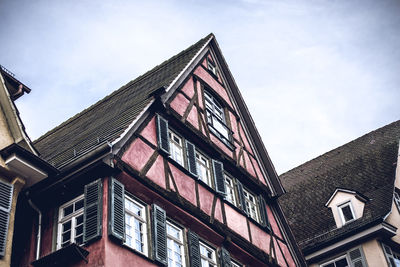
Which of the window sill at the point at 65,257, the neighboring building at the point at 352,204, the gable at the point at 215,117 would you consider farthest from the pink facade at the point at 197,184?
the neighboring building at the point at 352,204

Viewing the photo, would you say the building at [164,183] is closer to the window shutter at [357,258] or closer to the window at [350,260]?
the window at [350,260]

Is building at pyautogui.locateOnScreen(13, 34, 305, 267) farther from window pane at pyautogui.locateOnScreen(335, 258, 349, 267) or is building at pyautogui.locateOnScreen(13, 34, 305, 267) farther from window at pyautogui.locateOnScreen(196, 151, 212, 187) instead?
window pane at pyautogui.locateOnScreen(335, 258, 349, 267)

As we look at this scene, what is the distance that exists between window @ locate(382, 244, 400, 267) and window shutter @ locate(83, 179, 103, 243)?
10.3 m

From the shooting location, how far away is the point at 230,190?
55.1 feet

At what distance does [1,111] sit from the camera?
12.6 metres

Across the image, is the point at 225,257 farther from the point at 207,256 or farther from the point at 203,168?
the point at 203,168

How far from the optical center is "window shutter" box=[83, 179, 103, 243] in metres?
11.1

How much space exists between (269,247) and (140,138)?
5566 millimetres

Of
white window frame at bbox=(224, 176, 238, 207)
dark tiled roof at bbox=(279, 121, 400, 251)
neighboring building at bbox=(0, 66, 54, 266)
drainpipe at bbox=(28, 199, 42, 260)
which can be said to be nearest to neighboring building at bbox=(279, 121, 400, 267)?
dark tiled roof at bbox=(279, 121, 400, 251)

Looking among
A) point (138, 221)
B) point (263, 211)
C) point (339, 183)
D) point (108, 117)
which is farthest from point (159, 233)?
point (339, 183)

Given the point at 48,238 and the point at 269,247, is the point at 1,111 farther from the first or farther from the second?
the point at 269,247

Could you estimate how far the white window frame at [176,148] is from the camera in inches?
583

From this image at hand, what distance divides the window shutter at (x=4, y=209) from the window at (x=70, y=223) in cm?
103

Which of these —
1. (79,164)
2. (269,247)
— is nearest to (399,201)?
(269,247)
